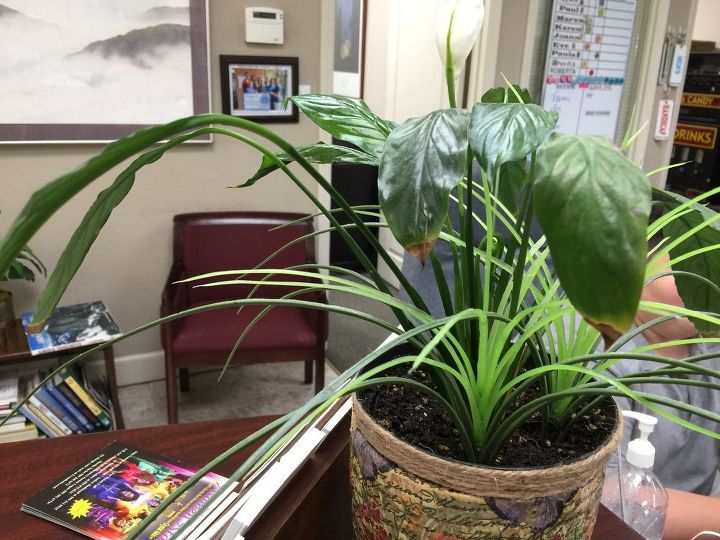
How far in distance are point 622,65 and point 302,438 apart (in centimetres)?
333

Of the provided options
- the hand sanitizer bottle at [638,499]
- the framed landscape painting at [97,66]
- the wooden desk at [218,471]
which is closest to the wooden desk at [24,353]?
the framed landscape painting at [97,66]

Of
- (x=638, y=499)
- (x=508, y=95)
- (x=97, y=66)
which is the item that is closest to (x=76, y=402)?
(x=97, y=66)

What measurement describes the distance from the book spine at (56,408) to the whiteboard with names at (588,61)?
255cm

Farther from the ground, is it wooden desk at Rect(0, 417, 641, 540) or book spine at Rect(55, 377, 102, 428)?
wooden desk at Rect(0, 417, 641, 540)

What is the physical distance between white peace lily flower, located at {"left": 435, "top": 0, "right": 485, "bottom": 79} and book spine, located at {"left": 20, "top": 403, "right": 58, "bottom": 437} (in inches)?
75.0

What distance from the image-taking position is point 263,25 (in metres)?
2.45

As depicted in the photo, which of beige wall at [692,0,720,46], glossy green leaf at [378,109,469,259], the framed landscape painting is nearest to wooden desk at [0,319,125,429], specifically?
the framed landscape painting

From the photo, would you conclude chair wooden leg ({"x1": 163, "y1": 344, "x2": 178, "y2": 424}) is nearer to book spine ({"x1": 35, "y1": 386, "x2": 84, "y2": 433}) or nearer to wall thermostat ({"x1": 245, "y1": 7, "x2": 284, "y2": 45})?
book spine ({"x1": 35, "y1": 386, "x2": 84, "y2": 433})

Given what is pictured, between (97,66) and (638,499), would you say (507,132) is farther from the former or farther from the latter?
(97,66)

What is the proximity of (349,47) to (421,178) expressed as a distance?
3.74 m

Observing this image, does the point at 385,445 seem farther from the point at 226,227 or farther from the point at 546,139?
the point at 226,227

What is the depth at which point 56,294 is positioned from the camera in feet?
1.37

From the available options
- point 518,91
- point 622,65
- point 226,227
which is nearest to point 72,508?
point 518,91

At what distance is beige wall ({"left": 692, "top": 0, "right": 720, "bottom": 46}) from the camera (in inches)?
219
